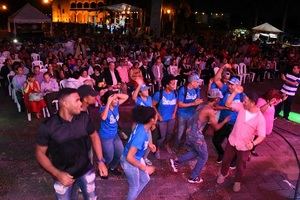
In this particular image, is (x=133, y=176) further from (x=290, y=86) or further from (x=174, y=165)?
(x=290, y=86)

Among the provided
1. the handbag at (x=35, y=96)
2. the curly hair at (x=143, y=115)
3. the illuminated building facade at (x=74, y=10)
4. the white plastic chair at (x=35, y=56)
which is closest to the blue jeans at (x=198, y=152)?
the curly hair at (x=143, y=115)

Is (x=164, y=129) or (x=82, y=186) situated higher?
(x=82, y=186)

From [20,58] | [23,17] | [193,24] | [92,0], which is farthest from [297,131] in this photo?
[92,0]

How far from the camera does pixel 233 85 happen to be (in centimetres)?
636

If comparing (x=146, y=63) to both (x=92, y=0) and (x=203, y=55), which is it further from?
(x=92, y=0)

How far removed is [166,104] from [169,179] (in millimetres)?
1417

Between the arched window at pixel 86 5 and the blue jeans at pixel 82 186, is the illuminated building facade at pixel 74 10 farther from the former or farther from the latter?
the blue jeans at pixel 82 186

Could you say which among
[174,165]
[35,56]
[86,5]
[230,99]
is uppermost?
[86,5]

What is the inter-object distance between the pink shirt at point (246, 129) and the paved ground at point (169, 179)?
0.92 meters

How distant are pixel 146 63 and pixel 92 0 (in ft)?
A: 102

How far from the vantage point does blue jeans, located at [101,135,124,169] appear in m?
5.66

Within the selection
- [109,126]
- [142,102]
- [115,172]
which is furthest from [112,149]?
[142,102]

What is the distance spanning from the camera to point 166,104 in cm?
677

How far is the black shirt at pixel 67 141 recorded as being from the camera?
3.73m
